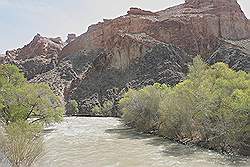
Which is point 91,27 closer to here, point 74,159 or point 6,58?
point 6,58

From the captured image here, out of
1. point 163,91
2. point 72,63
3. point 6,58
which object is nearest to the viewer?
point 163,91

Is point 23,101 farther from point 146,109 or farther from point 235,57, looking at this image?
point 235,57

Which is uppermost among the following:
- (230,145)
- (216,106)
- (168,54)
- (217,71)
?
(168,54)

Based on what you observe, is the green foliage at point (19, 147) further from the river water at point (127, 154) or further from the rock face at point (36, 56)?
the rock face at point (36, 56)

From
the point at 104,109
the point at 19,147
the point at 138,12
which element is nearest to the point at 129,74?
the point at 104,109

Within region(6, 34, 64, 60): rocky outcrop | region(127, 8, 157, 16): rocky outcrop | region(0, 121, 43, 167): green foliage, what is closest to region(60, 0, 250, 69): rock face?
region(127, 8, 157, 16): rocky outcrop

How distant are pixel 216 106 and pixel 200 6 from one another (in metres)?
116

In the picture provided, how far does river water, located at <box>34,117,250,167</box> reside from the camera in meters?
28.3

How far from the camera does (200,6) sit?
144m

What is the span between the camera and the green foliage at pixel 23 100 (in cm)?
3969

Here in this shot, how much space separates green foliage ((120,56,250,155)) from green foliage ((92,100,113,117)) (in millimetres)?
51974

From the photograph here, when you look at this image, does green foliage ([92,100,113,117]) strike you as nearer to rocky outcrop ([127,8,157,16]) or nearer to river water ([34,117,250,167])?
rocky outcrop ([127,8,157,16])

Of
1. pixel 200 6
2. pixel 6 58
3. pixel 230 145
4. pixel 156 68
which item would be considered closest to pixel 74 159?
pixel 230 145

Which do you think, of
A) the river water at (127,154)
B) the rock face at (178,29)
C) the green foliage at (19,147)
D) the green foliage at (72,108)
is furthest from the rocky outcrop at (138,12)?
the green foliage at (19,147)
